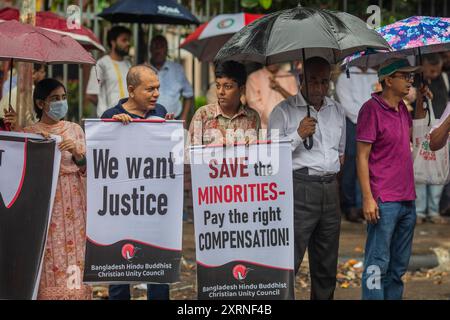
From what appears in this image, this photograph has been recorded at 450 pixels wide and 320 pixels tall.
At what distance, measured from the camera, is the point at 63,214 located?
6883 mm

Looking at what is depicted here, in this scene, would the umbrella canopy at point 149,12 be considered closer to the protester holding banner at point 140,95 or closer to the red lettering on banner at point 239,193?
the protester holding banner at point 140,95

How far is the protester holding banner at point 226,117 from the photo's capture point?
7125 millimetres

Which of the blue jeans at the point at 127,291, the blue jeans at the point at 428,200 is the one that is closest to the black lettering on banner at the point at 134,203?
the blue jeans at the point at 127,291

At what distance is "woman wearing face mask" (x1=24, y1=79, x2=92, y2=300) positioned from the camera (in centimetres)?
685

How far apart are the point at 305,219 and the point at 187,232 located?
166 inches

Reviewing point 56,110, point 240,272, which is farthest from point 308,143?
point 56,110

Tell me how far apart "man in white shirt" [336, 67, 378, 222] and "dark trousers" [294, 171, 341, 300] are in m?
4.30

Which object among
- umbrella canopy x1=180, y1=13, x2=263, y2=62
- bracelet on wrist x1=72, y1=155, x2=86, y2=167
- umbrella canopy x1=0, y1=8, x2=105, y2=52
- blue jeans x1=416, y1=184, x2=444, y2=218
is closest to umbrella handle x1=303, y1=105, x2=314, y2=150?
bracelet on wrist x1=72, y1=155, x2=86, y2=167

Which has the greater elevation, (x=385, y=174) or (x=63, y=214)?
(x=385, y=174)

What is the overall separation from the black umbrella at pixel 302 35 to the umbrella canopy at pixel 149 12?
12.3 feet

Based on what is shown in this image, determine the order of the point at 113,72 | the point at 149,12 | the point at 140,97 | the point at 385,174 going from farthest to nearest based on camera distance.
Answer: the point at 149,12
the point at 113,72
the point at 385,174
the point at 140,97

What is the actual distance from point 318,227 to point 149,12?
4.16m

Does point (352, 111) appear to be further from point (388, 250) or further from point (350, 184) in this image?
point (388, 250)
